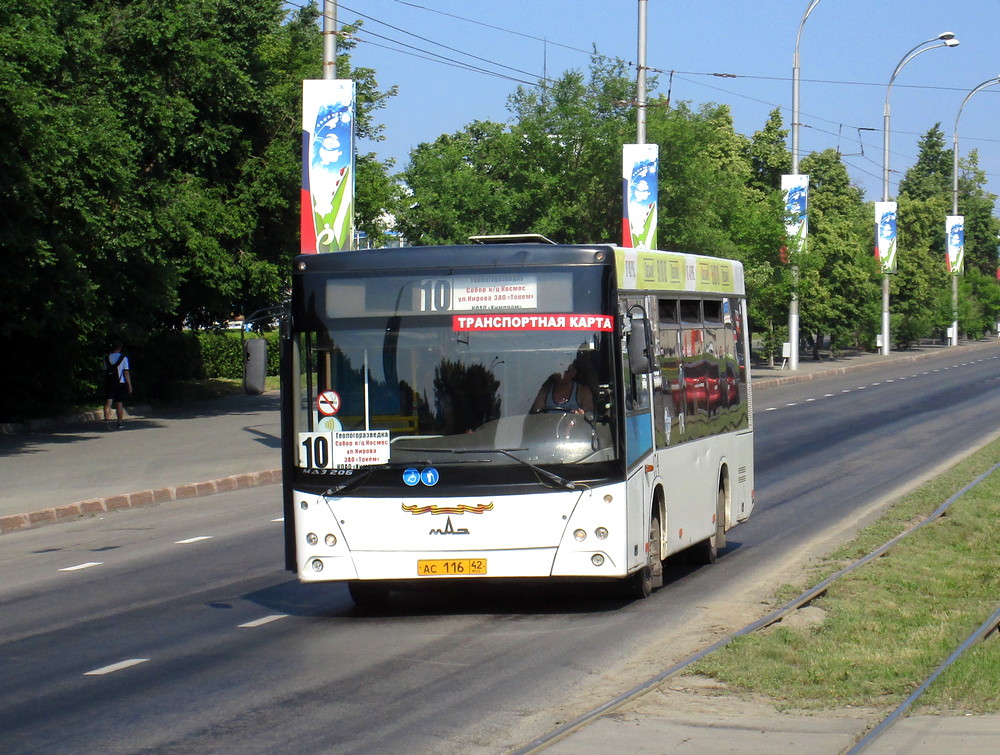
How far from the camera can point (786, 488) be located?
19.1m

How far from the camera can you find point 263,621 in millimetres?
10109

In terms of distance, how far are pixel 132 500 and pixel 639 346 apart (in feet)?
34.8

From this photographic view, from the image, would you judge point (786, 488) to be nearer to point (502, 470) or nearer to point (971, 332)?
point (502, 470)

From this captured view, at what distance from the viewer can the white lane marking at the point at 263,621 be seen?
32.5 feet

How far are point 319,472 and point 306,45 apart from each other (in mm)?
32504

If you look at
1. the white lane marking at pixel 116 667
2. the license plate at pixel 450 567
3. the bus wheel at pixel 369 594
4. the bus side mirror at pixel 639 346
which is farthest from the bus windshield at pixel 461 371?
the white lane marking at pixel 116 667

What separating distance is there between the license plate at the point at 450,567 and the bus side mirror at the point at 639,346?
1.70 m

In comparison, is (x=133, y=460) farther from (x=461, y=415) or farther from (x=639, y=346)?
(x=639, y=346)

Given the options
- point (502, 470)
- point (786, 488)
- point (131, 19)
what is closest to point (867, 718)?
point (502, 470)

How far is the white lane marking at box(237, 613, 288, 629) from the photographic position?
9.91m

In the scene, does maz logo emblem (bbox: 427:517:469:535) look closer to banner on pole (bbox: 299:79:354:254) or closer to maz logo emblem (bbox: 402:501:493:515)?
maz logo emblem (bbox: 402:501:493:515)

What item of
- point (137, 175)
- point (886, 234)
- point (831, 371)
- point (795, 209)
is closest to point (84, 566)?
point (137, 175)

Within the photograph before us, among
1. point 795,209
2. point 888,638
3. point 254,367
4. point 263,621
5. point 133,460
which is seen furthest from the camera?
point 795,209

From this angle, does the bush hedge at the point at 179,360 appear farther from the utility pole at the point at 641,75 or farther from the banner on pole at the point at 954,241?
the banner on pole at the point at 954,241
